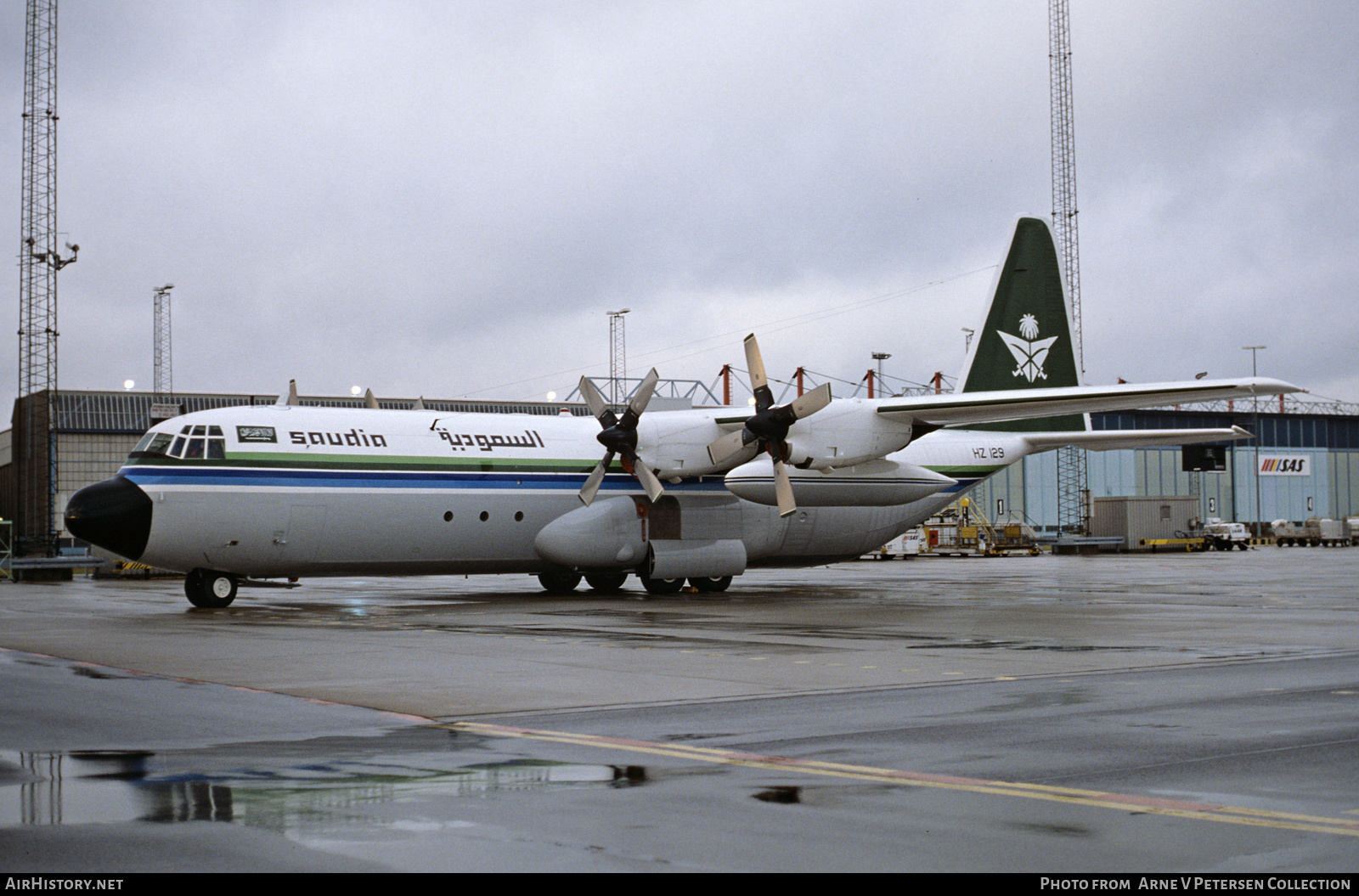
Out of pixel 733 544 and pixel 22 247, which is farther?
pixel 22 247

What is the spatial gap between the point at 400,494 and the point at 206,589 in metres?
4.76

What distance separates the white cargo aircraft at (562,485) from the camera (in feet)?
89.7

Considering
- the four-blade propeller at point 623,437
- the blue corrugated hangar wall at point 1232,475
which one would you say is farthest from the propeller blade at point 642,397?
the blue corrugated hangar wall at point 1232,475

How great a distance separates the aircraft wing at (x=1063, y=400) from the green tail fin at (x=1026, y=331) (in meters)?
7.83

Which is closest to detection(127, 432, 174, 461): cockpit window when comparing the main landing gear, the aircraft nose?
the aircraft nose

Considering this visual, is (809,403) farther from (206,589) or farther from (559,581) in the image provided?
(206,589)

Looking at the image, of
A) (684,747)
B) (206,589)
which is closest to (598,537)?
(206,589)

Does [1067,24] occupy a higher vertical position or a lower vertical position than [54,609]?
higher

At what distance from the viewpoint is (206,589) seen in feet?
92.2

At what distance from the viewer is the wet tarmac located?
627 centimetres

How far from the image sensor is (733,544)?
3384cm

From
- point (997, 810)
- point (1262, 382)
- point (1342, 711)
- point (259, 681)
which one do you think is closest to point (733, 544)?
point (1262, 382)
